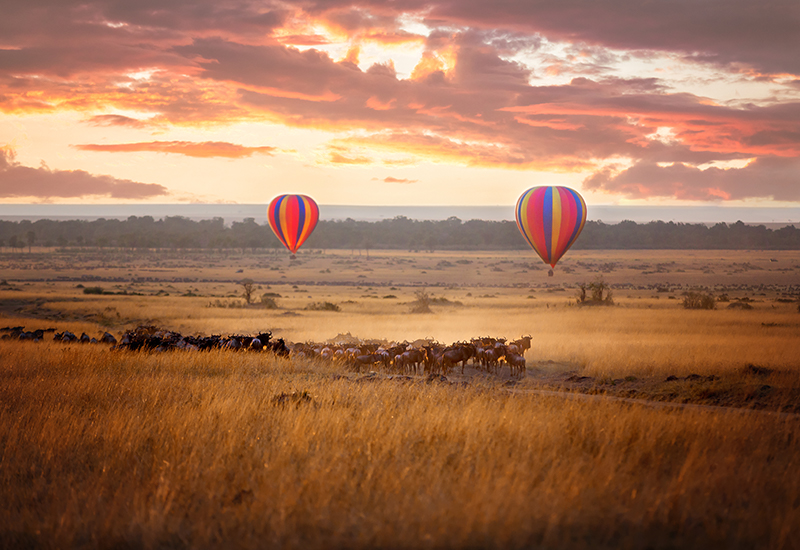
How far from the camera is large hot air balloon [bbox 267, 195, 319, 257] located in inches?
2244

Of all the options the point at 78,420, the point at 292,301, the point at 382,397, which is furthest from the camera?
the point at 292,301

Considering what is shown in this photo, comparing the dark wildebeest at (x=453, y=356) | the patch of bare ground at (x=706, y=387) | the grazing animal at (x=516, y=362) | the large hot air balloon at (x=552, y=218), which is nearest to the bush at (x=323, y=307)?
the large hot air balloon at (x=552, y=218)

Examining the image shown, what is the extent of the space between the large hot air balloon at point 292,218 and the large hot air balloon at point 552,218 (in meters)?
25.6

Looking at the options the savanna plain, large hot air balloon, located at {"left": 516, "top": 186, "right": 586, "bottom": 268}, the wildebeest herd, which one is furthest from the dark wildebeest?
large hot air balloon, located at {"left": 516, "top": 186, "right": 586, "bottom": 268}

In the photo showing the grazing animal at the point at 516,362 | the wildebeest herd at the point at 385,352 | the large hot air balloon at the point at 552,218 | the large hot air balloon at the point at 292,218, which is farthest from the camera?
the large hot air balloon at the point at 292,218

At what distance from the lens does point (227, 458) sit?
26.7ft

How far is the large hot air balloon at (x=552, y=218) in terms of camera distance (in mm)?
36688

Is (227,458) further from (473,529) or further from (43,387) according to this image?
(43,387)

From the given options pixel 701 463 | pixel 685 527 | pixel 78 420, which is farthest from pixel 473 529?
pixel 78 420

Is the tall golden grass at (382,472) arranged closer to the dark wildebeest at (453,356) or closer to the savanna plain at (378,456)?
the savanna plain at (378,456)

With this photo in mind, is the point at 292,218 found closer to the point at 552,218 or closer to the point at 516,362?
the point at 552,218

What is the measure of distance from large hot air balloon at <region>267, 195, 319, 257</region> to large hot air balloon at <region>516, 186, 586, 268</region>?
25.6 meters

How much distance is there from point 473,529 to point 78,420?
7.27 m

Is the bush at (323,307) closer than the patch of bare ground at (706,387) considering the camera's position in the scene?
No
